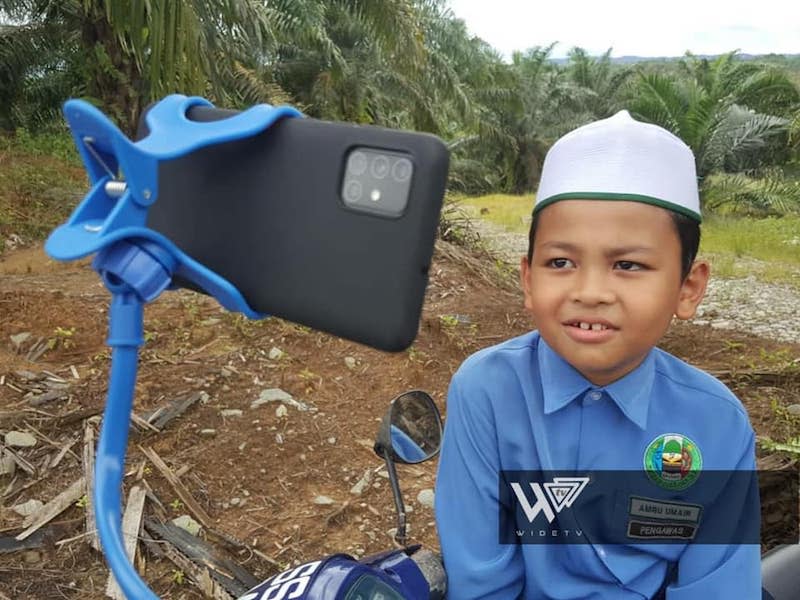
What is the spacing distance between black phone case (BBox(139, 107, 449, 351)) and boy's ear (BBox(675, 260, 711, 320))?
29.5 inches

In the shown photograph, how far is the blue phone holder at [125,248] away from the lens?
0.68m

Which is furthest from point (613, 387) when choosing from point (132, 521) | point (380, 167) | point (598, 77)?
point (598, 77)

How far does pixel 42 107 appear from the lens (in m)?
11.3

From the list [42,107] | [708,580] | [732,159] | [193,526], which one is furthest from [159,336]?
[732,159]

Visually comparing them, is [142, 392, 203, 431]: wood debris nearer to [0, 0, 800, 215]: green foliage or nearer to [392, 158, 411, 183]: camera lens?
[0, 0, 800, 215]: green foliage

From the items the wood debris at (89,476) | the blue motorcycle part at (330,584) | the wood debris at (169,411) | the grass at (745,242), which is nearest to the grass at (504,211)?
the grass at (745,242)

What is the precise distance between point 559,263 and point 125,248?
71 cm

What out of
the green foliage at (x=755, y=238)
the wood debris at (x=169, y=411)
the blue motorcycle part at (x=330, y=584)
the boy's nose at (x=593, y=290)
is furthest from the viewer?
the green foliage at (x=755, y=238)

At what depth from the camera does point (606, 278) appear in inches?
44.3

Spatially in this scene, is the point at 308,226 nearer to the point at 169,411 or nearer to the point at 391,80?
the point at 169,411

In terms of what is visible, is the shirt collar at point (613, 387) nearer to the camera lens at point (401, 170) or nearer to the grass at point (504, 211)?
the camera lens at point (401, 170)

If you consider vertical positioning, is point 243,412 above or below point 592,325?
below

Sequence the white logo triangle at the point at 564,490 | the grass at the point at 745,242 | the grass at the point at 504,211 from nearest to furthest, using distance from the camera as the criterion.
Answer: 1. the white logo triangle at the point at 564,490
2. the grass at the point at 745,242
3. the grass at the point at 504,211

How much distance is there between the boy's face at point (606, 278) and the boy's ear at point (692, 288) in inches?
2.0
